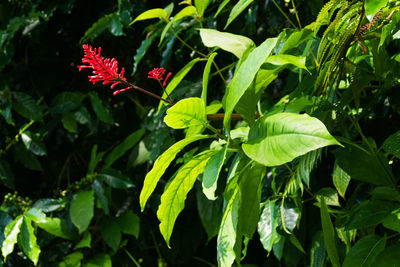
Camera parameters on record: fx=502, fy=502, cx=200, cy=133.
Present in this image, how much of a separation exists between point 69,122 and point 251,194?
3.76 feet

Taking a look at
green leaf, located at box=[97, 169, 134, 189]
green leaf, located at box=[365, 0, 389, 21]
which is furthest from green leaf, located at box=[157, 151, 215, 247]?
green leaf, located at box=[97, 169, 134, 189]

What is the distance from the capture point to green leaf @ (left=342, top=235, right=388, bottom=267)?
810 millimetres

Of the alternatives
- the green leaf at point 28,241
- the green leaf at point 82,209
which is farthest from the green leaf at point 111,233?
the green leaf at point 28,241

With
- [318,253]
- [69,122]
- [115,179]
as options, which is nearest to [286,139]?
[318,253]

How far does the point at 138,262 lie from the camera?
5.87ft

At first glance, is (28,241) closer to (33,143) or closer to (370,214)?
(33,143)

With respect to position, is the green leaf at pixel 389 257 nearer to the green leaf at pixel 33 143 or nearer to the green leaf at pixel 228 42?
the green leaf at pixel 228 42

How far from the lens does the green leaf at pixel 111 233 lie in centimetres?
162

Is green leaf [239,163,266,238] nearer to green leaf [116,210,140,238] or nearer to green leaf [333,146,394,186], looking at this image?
green leaf [333,146,394,186]

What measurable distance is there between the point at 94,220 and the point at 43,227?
0.73 ft

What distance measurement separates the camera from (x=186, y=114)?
0.74 meters

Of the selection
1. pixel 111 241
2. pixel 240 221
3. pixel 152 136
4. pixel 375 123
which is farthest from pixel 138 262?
pixel 240 221

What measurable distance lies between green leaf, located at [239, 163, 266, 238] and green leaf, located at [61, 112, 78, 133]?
1.13m

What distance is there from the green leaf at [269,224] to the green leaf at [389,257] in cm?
26
